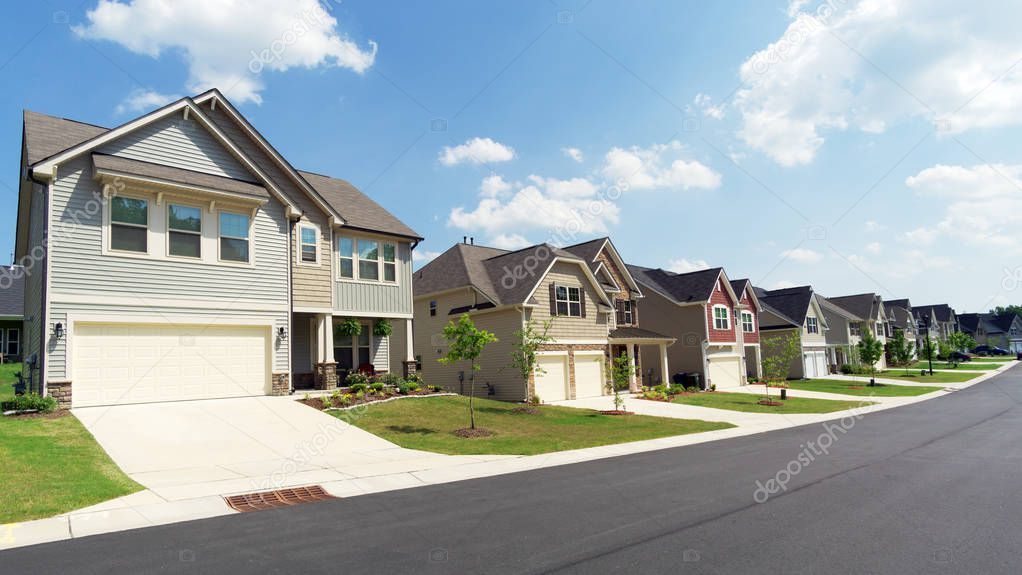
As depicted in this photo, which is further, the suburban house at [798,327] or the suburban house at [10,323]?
the suburban house at [798,327]

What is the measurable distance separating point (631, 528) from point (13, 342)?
42178mm

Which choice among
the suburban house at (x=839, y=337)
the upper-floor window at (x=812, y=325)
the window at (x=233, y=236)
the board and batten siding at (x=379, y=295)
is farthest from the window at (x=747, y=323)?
the window at (x=233, y=236)

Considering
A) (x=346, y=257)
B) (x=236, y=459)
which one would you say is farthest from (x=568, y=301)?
(x=236, y=459)

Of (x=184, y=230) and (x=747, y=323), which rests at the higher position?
(x=184, y=230)

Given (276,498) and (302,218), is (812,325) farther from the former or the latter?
(276,498)

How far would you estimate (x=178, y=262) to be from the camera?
1756 cm

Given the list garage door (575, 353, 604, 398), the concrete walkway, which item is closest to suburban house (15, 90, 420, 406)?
the concrete walkway

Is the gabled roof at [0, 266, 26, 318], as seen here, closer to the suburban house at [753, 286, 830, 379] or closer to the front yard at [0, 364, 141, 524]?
the front yard at [0, 364, 141, 524]

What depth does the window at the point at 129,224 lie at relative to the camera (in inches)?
659

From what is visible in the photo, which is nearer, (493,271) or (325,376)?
(325,376)

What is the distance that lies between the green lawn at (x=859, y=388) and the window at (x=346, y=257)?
30.5 m

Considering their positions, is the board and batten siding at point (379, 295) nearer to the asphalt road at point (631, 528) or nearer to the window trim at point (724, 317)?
the asphalt road at point (631, 528)

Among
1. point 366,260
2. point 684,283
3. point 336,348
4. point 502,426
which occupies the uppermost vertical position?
point 684,283

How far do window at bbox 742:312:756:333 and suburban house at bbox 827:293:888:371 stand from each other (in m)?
25.9
